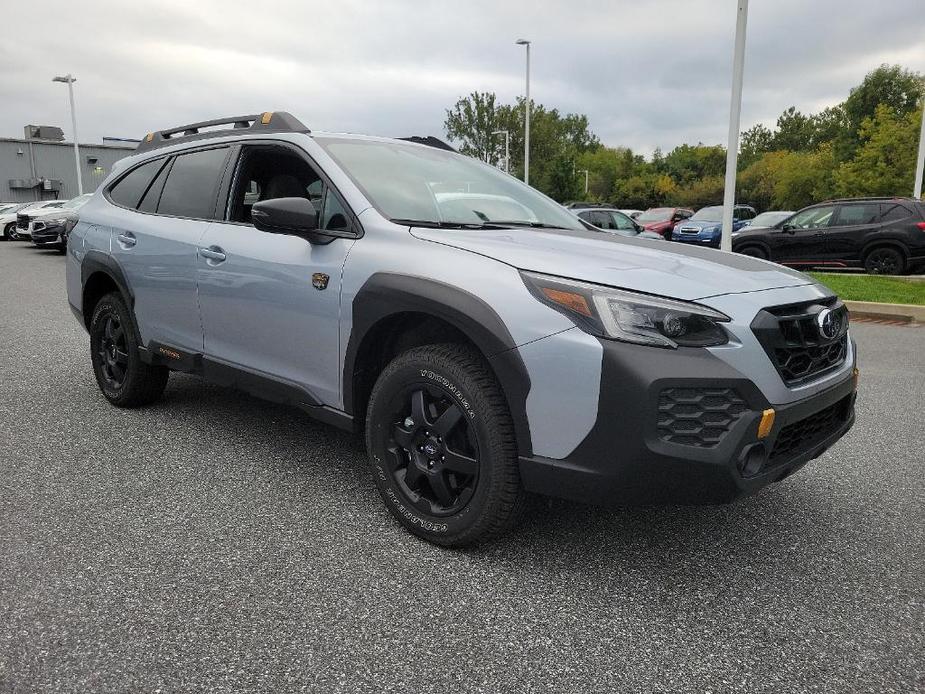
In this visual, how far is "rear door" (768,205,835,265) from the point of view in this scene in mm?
13961

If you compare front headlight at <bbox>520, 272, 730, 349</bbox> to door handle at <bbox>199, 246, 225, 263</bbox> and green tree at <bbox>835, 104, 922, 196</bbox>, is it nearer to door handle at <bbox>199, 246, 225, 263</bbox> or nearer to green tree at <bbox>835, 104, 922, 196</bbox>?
door handle at <bbox>199, 246, 225, 263</bbox>

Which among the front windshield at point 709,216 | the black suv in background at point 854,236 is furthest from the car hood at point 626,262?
the front windshield at point 709,216

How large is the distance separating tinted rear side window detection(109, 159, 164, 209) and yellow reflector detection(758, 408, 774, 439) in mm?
3861

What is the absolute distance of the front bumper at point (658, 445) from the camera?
231 centimetres

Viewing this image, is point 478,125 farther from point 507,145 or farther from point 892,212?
point 892,212

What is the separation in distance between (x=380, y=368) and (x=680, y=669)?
166 centimetres

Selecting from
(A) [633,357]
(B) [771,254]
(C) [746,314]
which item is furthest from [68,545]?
(B) [771,254]

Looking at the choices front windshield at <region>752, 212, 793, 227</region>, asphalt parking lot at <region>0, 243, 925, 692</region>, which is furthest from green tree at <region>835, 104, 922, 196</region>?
asphalt parking lot at <region>0, 243, 925, 692</region>

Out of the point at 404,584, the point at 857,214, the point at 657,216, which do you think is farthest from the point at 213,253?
the point at 657,216

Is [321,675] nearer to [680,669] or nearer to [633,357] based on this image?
[680,669]

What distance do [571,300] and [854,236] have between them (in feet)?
43.4

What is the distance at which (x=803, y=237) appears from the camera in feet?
46.3

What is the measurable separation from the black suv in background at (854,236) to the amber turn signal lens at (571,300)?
13.2 meters

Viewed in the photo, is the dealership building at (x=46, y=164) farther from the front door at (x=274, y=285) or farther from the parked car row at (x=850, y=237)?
the front door at (x=274, y=285)
